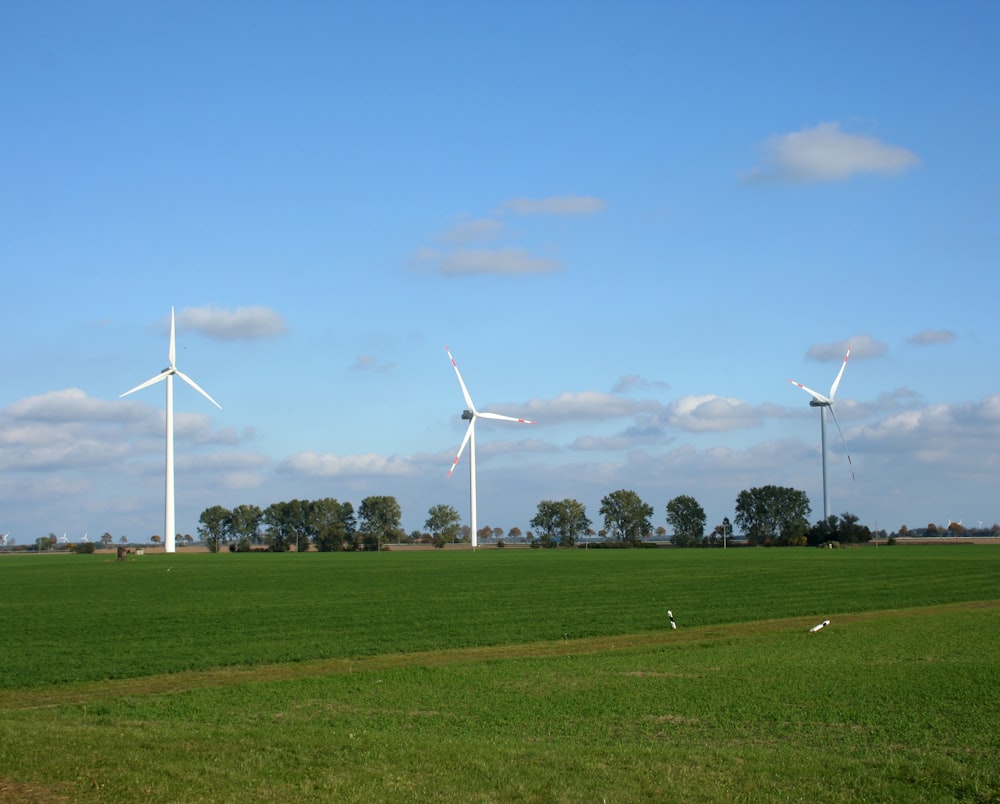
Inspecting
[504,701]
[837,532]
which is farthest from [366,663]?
[837,532]

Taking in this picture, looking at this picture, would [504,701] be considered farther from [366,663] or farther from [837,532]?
[837,532]

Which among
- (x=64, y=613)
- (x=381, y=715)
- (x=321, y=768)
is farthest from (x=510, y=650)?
(x=64, y=613)

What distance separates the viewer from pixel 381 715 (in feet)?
53.4

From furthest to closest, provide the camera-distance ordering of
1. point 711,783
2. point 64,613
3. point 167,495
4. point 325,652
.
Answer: point 167,495 → point 64,613 → point 325,652 → point 711,783

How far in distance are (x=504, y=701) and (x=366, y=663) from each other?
6.49 meters

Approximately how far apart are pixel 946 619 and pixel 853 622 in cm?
271

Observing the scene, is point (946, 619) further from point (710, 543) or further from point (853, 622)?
point (710, 543)

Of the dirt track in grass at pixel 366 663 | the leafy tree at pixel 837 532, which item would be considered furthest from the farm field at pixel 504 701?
the leafy tree at pixel 837 532

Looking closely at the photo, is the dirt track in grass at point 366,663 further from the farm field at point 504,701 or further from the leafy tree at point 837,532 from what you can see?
the leafy tree at point 837,532

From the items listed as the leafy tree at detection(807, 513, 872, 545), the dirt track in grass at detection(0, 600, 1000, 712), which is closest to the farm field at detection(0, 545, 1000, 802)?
the dirt track in grass at detection(0, 600, 1000, 712)

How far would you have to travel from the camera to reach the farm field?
11055 mm

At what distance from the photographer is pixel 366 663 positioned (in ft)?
75.8

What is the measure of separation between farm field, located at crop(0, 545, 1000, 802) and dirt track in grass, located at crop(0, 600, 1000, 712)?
0.11 meters

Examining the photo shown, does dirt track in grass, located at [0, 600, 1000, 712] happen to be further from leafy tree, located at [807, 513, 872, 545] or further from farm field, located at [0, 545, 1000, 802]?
leafy tree, located at [807, 513, 872, 545]
